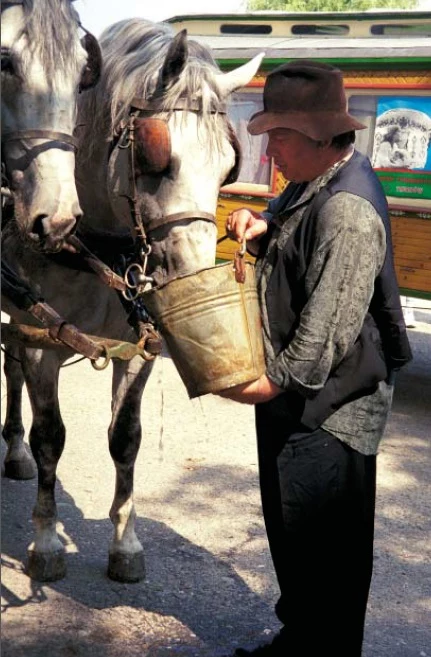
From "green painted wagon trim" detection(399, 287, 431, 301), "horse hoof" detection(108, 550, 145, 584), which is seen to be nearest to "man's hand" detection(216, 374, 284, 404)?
"horse hoof" detection(108, 550, 145, 584)

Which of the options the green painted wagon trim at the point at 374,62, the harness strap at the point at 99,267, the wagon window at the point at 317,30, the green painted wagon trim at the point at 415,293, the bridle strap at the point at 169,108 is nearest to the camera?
the bridle strap at the point at 169,108

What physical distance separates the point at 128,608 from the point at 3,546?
82 cm

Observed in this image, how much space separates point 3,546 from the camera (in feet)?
13.0

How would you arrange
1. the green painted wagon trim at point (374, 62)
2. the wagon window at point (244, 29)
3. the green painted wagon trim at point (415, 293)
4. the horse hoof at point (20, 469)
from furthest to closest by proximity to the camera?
the wagon window at point (244, 29)
the green painted wagon trim at point (415, 293)
the green painted wagon trim at point (374, 62)
the horse hoof at point (20, 469)

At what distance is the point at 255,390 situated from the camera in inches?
94.5

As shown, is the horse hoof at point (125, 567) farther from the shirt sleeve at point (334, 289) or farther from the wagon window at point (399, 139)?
the wagon window at point (399, 139)

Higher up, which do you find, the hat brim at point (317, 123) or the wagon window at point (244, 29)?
the wagon window at point (244, 29)

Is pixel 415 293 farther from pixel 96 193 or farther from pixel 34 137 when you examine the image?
pixel 34 137

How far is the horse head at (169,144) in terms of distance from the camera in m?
2.85

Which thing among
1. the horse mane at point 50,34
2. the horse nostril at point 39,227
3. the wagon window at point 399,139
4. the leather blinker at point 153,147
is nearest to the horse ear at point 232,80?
A: the leather blinker at point 153,147

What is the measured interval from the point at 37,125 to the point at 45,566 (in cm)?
193

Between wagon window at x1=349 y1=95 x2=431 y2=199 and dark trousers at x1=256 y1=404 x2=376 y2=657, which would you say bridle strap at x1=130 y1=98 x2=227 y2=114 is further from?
wagon window at x1=349 y1=95 x2=431 y2=199

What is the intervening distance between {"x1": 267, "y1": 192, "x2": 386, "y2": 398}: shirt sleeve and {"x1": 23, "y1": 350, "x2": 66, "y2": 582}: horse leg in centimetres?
151

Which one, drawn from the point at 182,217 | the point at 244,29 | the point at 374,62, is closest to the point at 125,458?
the point at 182,217
